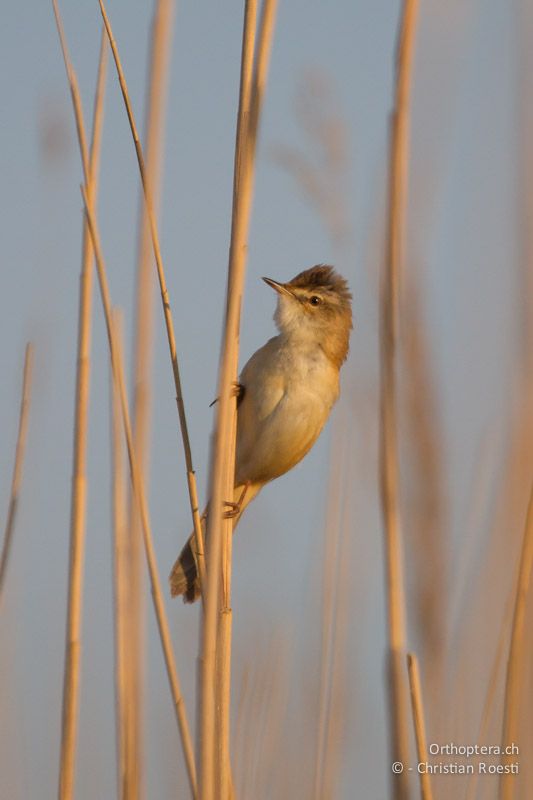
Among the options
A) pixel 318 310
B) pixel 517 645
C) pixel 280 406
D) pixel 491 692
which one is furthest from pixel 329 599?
pixel 318 310

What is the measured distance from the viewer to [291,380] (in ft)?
12.7

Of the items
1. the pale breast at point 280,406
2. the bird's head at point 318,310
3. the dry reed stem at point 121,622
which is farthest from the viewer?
the bird's head at point 318,310

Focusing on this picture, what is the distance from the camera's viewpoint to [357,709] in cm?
305

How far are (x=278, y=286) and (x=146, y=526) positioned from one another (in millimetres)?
2201

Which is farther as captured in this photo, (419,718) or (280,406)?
(280,406)

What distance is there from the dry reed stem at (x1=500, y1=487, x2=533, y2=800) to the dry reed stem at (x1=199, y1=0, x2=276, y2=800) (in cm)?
56

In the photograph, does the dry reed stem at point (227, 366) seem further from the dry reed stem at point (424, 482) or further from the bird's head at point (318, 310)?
the bird's head at point (318, 310)

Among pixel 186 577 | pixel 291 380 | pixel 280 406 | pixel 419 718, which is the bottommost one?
pixel 419 718

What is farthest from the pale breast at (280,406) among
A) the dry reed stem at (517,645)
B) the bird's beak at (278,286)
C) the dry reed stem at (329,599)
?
the dry reed stem at (517,645)

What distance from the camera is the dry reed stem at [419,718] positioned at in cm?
175

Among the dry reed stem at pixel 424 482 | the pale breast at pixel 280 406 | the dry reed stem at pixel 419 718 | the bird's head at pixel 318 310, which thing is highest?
the bird's head at pixel 318 310

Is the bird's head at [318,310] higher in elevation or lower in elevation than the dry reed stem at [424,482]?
higher

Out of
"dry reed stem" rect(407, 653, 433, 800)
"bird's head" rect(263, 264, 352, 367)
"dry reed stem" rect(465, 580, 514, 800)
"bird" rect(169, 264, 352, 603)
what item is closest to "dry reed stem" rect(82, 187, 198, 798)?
"dry reed stem" rect(407, 653, 433, 800)

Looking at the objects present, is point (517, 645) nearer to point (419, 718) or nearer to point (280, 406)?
point (419, 718)
